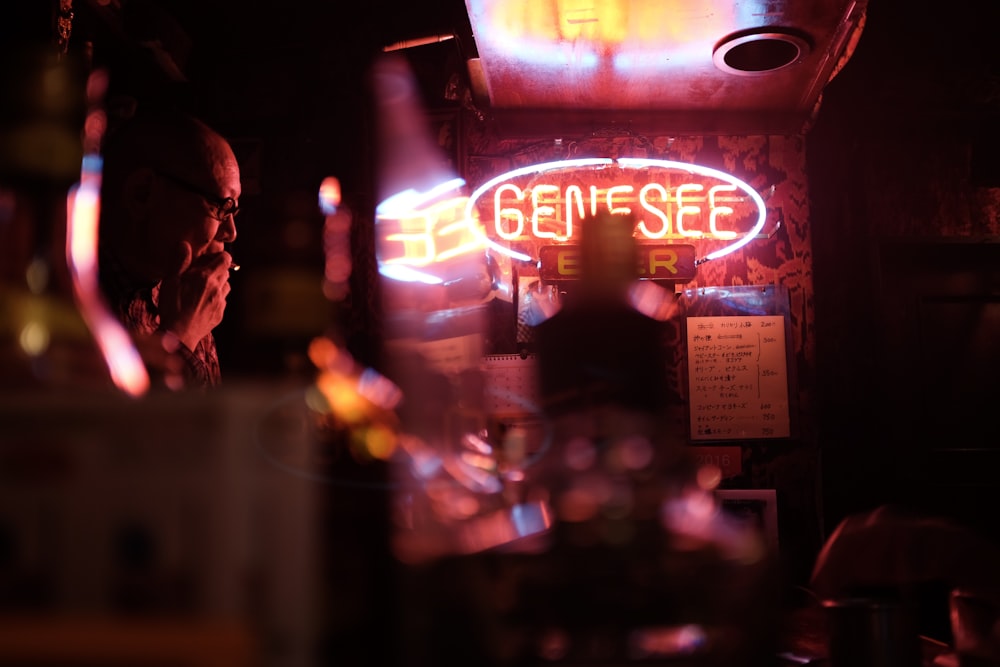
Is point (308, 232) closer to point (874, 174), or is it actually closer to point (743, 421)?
point (743, 421)

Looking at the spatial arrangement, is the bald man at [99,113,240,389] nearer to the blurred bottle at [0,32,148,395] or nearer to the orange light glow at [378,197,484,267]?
the blurred bottle at [0,32,148,395]

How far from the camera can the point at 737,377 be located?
3857 mm

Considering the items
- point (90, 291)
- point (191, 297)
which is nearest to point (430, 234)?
point (191, 297)

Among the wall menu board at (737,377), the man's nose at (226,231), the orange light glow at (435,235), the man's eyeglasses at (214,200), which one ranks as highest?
the orange light glow at (435,235)

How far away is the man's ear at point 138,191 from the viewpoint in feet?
5.25

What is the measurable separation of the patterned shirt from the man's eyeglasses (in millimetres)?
209

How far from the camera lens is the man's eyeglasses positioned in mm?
1621

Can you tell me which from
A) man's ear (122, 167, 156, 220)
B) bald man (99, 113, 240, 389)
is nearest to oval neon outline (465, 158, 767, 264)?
bald man (99, 113, 240, 389)

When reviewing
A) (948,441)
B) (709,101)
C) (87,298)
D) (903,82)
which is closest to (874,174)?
(903,82)

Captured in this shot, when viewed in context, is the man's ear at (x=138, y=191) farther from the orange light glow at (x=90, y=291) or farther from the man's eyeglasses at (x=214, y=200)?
the orange light glow at (x=90, y=291)

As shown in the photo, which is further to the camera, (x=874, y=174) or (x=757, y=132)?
(x=874, y=174)

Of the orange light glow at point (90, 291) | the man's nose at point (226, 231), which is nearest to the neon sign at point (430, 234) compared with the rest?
the man's nose at point (226, 231)

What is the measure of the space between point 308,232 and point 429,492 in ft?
1.14

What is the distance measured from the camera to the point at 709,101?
11.5ft
